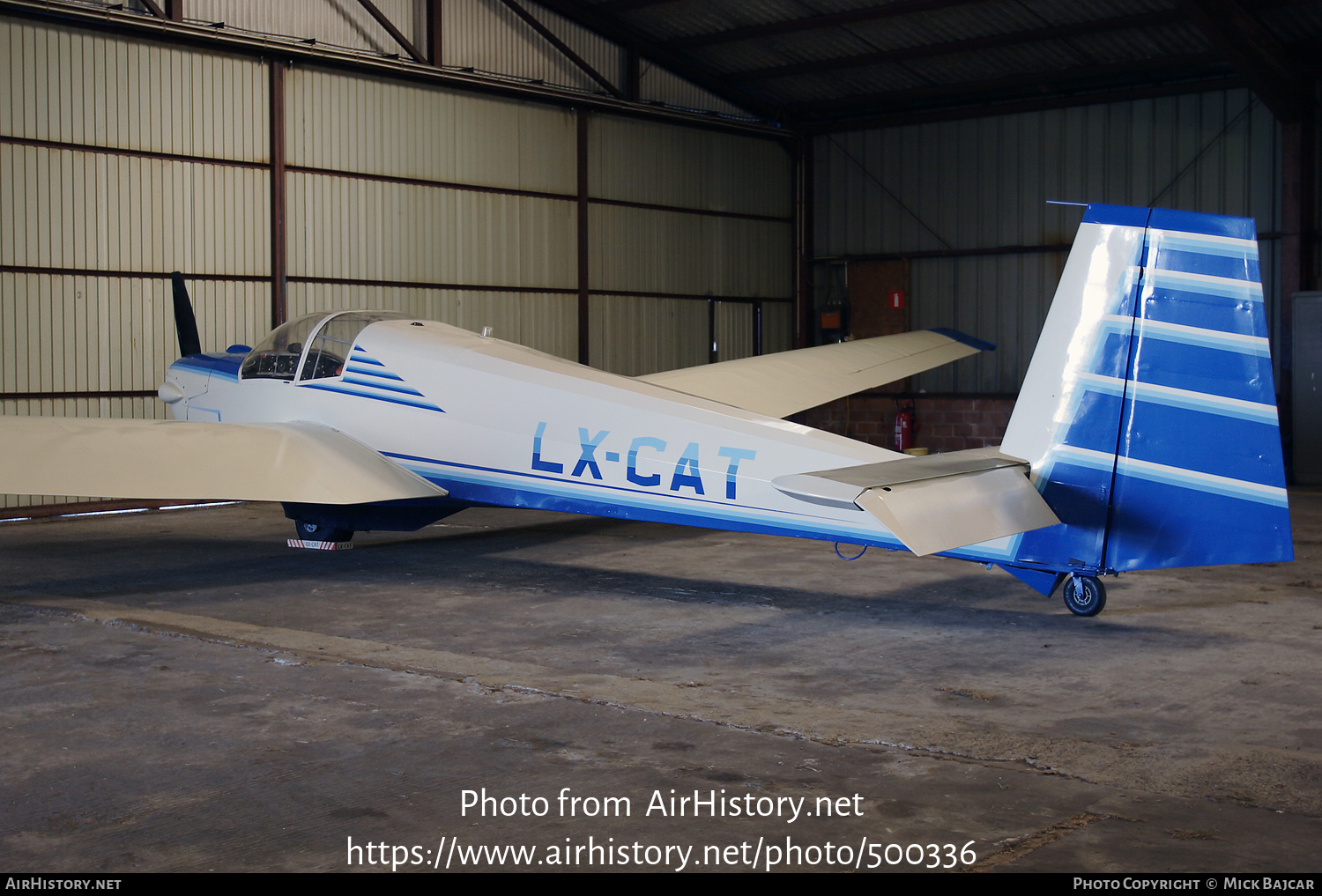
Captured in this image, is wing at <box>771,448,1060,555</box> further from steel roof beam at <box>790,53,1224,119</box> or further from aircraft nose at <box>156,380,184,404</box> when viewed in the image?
steel roof beam at <box>790,53,1224,119</box>

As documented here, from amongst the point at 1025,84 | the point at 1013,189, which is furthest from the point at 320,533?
the point at 1013,189

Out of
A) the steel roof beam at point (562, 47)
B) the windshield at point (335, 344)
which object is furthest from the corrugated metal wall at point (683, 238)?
the windshield at point (335, 344)

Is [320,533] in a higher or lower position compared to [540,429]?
lower

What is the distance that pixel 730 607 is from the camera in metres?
8.08

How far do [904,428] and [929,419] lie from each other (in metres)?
0.52

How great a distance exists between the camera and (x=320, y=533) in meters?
10.5

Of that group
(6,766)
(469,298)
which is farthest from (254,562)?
(469,298)

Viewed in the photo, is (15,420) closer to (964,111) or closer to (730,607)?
(730,607)

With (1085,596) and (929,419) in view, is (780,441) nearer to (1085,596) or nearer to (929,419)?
(1085,596)

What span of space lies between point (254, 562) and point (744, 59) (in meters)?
13.2

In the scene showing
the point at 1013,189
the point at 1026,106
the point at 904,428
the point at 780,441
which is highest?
the point at 1026,106

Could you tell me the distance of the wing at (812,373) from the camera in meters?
11.1

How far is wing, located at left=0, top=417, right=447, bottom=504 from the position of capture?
7793 mm

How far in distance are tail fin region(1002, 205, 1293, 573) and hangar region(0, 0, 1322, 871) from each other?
0.74 metres
